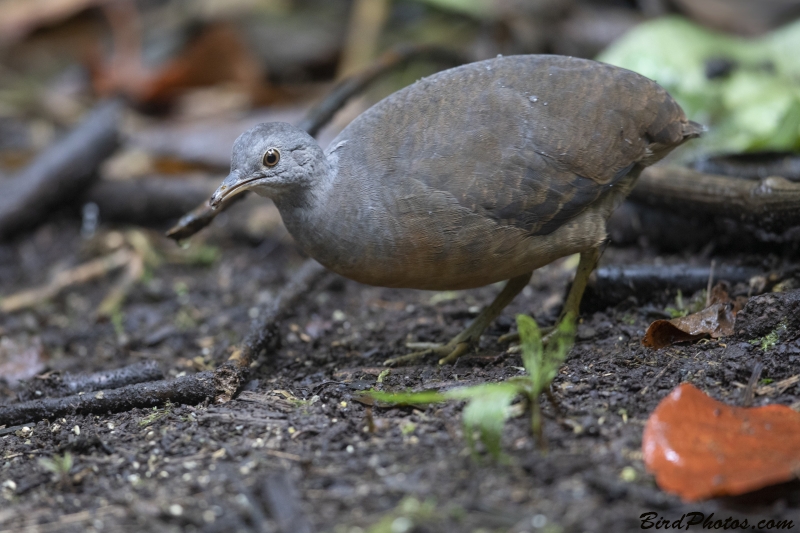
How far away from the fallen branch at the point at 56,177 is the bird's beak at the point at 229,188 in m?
3.85

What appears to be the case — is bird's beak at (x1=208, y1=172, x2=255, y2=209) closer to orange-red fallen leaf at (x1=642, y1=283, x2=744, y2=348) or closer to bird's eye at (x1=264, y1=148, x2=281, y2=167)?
bird's eye at (x1=264, y1=148, x2=281, y2=167)

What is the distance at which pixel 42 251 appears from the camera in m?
7.67

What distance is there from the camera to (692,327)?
434cm

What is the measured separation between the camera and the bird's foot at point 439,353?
16.2 ft

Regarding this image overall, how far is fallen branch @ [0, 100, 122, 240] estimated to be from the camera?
7.54 metres

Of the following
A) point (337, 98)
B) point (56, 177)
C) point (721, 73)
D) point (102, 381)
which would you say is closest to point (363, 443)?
point (102, 381)

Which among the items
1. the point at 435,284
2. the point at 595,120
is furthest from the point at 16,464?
the point at 595,120

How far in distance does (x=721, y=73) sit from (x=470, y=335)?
4.10 metres

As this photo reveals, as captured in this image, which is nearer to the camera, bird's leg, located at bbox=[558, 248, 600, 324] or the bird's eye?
the bird's eye

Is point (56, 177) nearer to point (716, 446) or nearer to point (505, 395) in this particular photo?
point (505, 395)

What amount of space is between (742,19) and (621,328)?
19.6 ft

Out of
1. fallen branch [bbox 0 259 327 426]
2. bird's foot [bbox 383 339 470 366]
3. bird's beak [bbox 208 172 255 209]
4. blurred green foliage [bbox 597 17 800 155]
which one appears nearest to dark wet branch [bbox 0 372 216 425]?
fallen branch [bbox 0 259 327 426]

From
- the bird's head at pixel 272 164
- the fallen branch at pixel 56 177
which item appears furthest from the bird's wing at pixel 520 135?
the fallen branch at pixel 56 177

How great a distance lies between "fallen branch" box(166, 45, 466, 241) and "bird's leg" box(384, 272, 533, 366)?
59.8 inches
